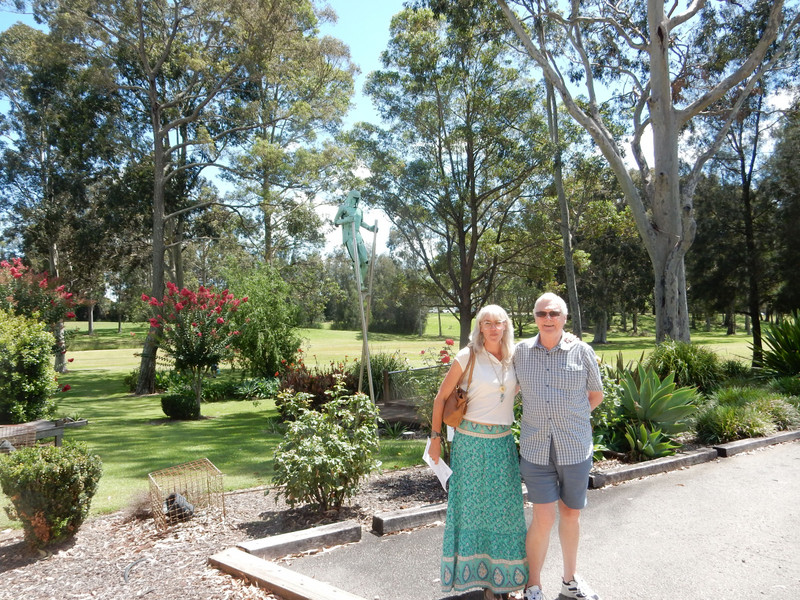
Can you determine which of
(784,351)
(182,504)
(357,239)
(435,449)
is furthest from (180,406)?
(784,351)

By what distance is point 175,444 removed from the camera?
10.0 metres

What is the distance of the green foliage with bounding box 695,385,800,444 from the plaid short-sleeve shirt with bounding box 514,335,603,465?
555cm

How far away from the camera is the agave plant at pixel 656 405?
23.6 feet

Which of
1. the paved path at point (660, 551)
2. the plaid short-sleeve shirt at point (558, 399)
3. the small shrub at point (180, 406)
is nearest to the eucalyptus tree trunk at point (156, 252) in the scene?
the small shrub at point (180, 406)

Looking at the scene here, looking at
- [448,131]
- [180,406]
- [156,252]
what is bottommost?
[180,406]

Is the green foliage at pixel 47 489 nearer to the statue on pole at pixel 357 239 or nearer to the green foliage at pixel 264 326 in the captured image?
the statue on pole at pixel 357 239

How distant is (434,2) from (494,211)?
9.87 m

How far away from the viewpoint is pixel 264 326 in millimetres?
18422

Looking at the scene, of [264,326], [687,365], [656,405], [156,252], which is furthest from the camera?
[156,252]

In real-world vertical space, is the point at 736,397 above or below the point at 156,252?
below

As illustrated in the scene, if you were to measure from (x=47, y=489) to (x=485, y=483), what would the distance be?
3.28 meters

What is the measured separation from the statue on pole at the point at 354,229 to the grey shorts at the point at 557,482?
564 cm

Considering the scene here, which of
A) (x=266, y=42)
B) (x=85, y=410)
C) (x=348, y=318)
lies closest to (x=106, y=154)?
(x=266, y=42)

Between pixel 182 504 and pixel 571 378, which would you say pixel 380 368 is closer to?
pixel 182 504
